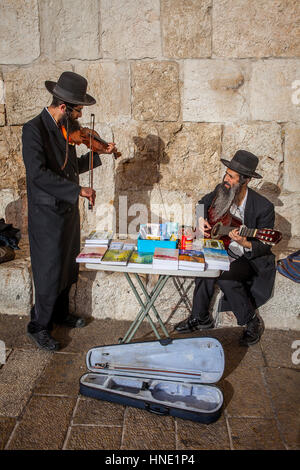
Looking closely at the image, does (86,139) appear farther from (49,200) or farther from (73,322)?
(73,322)

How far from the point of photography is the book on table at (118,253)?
2.72 meters

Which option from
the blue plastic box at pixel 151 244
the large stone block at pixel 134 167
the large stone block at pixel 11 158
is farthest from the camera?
the large stone block at pixel 11 158

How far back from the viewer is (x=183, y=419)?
8.41 feet

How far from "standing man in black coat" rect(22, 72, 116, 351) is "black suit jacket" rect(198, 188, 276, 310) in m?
1.39

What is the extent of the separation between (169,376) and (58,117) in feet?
6.98

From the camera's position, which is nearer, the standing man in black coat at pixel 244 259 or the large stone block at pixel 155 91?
the standing man in black coat at pixel 244 259

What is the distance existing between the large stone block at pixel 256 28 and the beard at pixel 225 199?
4.99 feet

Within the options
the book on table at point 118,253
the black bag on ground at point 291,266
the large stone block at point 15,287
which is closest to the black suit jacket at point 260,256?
the black bag on ground at point 291,266

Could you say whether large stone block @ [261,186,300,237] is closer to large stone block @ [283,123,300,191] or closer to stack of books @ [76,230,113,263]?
large stone block @ [283,123,300,191]

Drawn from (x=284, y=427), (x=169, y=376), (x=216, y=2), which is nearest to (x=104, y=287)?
(x=169, y=376)

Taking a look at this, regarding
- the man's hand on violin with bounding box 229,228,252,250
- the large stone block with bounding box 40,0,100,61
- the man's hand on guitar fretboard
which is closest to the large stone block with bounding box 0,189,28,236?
the large stone block with bounding box 40,0,100,61

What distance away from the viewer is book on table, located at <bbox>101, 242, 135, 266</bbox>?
2717mm

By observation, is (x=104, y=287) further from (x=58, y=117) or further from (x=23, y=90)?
(x=23, y=90)

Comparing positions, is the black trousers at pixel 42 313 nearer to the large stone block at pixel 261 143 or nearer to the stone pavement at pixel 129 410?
the stone pavement at pixel 129 410
